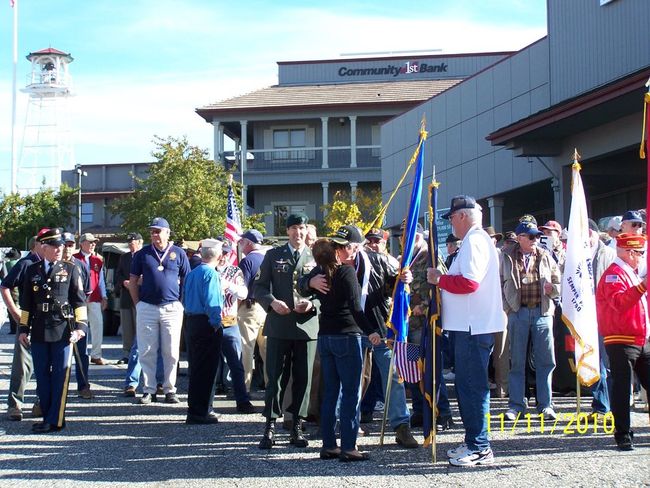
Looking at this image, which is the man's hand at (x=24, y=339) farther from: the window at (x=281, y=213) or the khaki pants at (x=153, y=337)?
the window at (x=281, y=213)

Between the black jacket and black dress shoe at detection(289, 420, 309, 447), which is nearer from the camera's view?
black dress shoe at detection(289, 420, 309, 447)

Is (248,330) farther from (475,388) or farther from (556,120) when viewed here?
(556,120)

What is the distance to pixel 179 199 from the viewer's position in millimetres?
32656

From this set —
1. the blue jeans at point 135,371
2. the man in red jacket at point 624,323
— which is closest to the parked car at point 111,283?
the blue jeans at point 135,371

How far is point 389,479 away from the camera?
7.04m

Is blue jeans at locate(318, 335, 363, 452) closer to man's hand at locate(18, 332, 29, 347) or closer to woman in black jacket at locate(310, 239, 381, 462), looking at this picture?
woman in black jacket at locate(310, 239, 381, 462)

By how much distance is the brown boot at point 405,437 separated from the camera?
27.1 feet

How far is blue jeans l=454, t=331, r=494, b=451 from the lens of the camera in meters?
7.47

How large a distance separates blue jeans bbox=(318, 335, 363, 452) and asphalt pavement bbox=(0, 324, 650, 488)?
26cm

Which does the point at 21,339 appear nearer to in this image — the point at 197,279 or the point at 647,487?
the point at 197,279

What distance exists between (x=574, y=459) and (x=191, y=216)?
86.2ft

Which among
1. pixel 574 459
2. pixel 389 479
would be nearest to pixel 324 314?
pixel 389 479

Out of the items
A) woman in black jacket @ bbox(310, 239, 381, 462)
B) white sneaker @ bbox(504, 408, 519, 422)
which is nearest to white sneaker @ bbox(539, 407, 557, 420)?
white sneaker @ bbox(504, 408, 519, 422)
